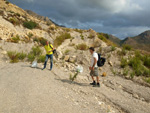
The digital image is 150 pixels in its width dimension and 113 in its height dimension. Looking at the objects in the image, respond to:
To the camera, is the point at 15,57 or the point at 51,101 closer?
the point at 51,101

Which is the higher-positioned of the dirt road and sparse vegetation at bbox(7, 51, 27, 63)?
sparse vegetation at bbox(7, 51, 27, 63)

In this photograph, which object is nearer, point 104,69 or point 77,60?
point 104,69

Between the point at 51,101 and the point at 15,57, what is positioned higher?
the point at 15,57

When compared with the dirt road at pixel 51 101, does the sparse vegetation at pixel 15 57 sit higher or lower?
higher

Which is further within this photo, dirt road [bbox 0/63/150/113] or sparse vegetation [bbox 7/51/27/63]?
sparse vegetation [bbox 7/51/27/63]

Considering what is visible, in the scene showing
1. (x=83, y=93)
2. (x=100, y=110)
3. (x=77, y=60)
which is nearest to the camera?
(x=100, y=110)

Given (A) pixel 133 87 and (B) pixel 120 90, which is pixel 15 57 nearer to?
(B) pixel 120 90

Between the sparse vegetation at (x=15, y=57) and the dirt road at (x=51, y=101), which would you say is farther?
the sparse vegetation at (x=15, y=57)

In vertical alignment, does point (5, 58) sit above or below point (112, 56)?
below

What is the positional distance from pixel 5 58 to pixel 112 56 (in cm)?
842

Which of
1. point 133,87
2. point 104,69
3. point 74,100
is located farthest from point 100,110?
point 104,69

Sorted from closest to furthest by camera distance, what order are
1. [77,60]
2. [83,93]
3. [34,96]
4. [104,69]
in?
[34,96]
[83,93]
[104,69]
[77,60]

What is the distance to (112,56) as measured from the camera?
8711 mm

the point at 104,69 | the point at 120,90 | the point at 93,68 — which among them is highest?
the point at 93,68
